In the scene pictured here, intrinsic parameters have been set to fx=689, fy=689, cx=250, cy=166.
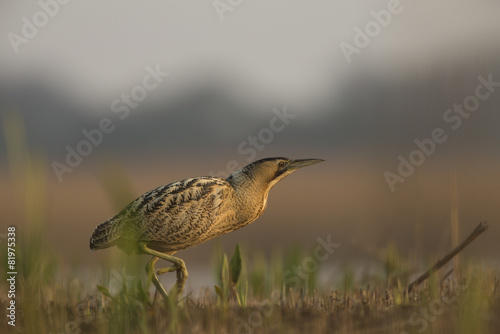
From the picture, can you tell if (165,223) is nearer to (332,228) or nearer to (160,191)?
(160,191)

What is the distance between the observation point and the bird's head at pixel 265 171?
419 cm

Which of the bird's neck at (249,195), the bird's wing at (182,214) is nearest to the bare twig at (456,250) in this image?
the bird's neck at (249,195)

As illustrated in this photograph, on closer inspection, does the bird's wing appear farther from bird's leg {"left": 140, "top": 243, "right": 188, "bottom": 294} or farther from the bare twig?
the bare twig

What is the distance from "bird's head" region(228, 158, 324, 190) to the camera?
165 inches

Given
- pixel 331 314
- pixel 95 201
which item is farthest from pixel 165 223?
pixel 95 201

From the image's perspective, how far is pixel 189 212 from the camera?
13.1 ft

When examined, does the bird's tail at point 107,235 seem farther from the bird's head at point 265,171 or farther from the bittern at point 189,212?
the bird's head at point 265,171

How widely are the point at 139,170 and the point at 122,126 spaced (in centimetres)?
2789

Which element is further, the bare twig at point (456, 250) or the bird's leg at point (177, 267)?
the bird's leg at point (177, 267)

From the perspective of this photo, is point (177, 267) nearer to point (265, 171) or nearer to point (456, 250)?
point (265, 171)

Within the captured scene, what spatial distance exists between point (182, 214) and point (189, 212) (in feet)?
0.14

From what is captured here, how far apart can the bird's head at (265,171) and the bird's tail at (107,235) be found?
75 cm

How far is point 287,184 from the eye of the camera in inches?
816

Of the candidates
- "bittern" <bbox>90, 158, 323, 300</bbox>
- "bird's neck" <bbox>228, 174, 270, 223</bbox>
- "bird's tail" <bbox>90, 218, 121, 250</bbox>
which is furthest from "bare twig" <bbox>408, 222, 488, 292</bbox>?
"bird's tail" <bbox>90, 218, 121, 250</bbox>
